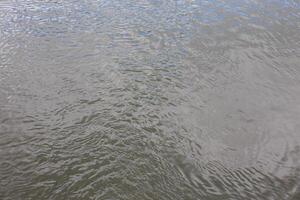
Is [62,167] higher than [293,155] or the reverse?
higher

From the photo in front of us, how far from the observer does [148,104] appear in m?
7.21

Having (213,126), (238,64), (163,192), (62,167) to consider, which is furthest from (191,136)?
(238,64)

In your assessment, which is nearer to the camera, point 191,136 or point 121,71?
point 191,136

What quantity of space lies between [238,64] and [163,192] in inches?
202

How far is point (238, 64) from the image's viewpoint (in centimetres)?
888

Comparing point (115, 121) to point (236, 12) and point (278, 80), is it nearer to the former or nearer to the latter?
point (278, 80)

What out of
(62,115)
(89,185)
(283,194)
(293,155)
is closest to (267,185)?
(283,194)

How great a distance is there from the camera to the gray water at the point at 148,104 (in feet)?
17.9

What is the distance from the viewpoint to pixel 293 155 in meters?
6.18

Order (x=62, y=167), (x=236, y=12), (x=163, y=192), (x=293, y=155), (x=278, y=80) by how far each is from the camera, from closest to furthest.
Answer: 1. (x=163, y=192)
2. (x=62, y=167)
3. (x=293, y=155)
4. (x=278, y=80)
5. (x=236, y=12)

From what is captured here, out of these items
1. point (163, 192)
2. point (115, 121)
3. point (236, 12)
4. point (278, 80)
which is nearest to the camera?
point (163, 192)

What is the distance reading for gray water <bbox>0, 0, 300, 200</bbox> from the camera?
5465 millimetres

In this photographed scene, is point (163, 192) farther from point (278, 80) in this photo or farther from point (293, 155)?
point (278, 80)

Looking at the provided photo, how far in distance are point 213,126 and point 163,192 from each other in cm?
217
